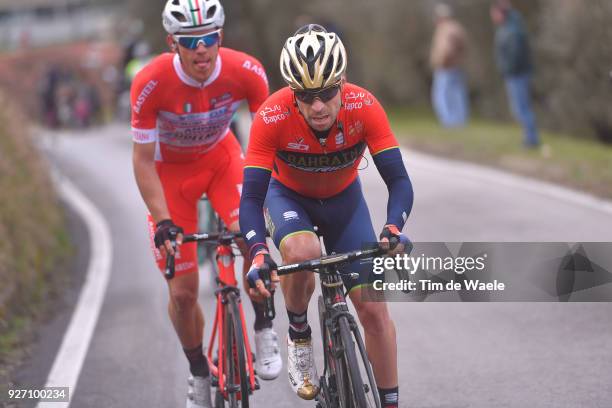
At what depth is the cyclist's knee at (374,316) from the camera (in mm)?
5285

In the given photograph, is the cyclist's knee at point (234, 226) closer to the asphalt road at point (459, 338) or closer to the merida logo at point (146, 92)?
the merida logo at point (146, 92)

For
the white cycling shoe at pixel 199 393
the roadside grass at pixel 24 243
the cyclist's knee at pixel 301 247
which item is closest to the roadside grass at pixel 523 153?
the roadside grass at pixel 24 243

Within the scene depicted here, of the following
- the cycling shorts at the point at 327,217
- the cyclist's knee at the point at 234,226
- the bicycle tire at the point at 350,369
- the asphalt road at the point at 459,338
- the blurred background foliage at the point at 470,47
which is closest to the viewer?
the bicycle tire at the point at 350,369

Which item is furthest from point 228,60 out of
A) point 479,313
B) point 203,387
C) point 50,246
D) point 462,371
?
point 50,246

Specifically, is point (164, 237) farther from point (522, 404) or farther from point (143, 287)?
point (143, 287)

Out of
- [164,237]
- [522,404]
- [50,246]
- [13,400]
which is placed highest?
[50,246]

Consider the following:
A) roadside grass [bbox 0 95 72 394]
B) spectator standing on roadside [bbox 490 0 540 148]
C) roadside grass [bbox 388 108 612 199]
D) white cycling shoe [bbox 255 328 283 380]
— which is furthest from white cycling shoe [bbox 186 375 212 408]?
spectator standing on roadside [bbox 490 0 540 148]

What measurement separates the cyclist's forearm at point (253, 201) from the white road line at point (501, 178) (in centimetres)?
650

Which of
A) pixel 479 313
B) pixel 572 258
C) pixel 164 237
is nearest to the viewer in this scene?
pixel 164 237

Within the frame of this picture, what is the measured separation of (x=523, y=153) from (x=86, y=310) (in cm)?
798

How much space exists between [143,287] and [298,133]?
204 inches

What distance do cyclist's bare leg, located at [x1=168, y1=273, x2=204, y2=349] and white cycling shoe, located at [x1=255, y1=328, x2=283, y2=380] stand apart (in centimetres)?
40

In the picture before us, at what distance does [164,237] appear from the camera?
569cm

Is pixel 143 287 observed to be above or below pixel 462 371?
above
